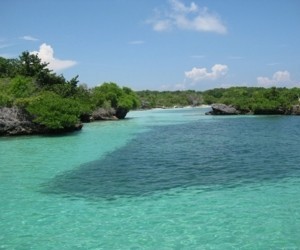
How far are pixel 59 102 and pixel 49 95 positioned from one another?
8.16 ft

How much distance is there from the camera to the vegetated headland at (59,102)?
3572 centimetres

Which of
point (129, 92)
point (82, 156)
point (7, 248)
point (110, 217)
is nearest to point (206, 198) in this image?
point (110, 217)

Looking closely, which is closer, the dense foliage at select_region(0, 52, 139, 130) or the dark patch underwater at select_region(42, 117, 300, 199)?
the dark patch underwater at select_region(42, 117, 300, 199)

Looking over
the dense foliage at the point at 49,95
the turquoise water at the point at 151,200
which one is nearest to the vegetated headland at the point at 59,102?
the dense foliage at the point at 49,95

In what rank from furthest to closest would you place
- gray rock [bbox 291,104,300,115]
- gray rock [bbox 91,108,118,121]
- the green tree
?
gray rock [bbox 291,104,300,115] → gray rock [bbox 91,108,118,121] → the green tree

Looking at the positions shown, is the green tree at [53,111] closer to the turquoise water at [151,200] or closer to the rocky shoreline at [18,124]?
the rocky shoreline at [18,124]

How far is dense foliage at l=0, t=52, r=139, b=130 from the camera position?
117 feet

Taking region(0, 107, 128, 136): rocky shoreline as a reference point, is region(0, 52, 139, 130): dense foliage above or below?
above

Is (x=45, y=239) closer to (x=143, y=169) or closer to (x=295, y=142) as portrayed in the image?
(x=143, y=169)

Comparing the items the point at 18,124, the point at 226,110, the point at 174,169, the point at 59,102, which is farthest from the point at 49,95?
the point at 226,110

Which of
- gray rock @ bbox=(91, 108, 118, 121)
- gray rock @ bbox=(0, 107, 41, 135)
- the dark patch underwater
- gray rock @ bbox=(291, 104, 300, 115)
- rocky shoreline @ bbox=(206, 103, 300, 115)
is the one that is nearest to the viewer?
the dark patch underwater

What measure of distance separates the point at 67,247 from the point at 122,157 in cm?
1300

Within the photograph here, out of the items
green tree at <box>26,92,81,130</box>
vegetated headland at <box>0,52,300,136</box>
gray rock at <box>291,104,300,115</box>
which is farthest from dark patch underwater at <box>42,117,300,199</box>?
gray rock at <box>291,104,300,115</box>

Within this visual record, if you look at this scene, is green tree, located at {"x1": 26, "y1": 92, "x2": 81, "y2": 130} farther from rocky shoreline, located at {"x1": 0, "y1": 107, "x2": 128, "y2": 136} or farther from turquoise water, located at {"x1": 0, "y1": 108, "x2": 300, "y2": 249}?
turquoise water, located at {"x1": 0, "y1": 108, "x2": 300, "y2": 249}
